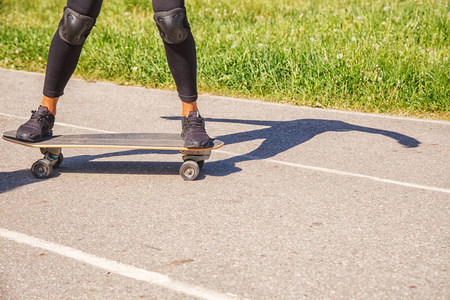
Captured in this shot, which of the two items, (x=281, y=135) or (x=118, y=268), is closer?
(x=118, y=268)

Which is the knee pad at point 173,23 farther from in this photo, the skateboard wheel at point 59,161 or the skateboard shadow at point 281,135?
the skateboard wheel at point 59,161

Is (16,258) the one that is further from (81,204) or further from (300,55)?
(300,55)

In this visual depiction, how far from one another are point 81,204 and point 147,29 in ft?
22.5

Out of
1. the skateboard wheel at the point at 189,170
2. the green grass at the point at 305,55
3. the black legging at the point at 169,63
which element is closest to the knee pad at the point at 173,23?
the black legging at the point at 169,63

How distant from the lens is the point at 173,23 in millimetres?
4402

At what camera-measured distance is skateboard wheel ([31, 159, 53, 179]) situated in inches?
181

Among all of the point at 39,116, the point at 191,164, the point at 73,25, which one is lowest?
the point at 191,164

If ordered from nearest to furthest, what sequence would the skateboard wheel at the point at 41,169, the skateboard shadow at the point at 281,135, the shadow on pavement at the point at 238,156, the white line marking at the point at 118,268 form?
the white line marking at the point at 118,268 < the skateboard wheel at the point at 41,169 < the shadow on pavement at the point at 238,156 < the skateboard shadow at the point at 281,135

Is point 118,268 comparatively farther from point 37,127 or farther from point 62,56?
point 62,56

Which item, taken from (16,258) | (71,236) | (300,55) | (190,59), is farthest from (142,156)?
(300,55)

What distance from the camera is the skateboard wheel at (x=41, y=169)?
15.1 ft

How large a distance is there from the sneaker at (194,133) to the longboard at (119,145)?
38 millimetres

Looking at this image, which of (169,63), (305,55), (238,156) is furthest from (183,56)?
(305,55)

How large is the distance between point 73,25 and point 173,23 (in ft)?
2.28
